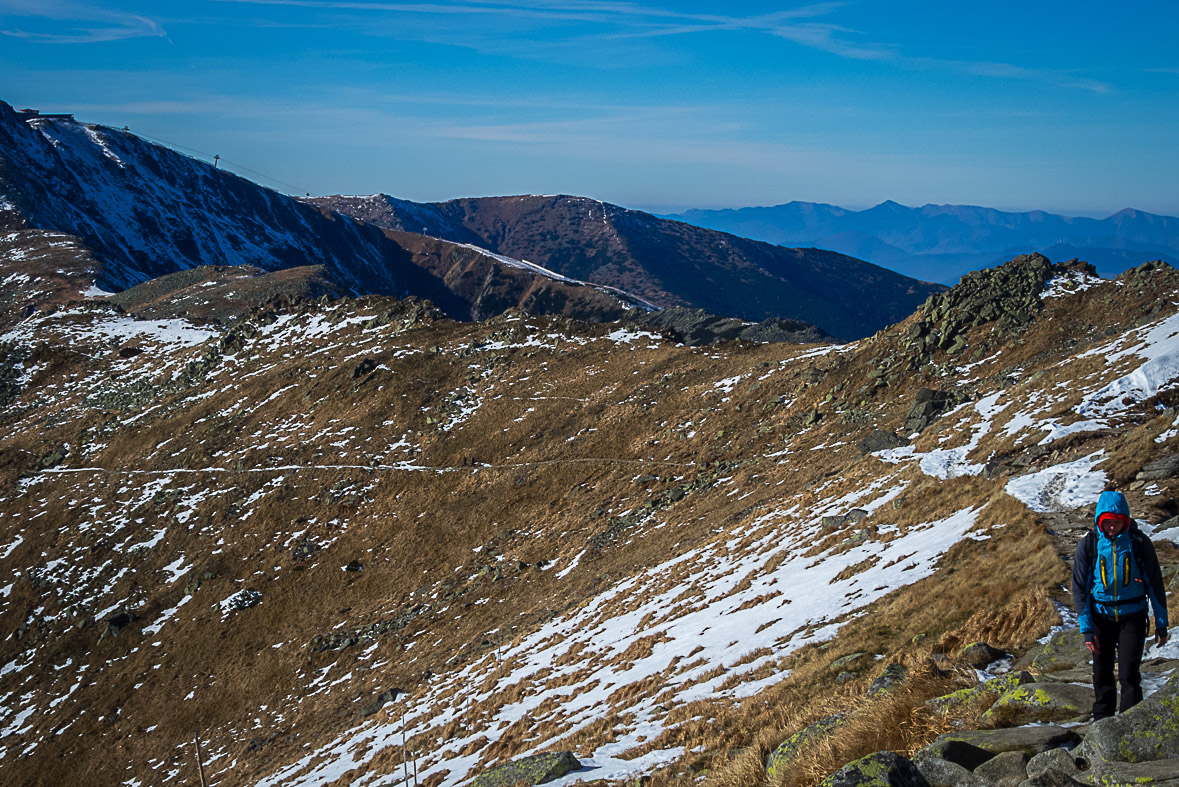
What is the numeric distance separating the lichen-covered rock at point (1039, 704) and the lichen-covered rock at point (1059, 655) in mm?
1484

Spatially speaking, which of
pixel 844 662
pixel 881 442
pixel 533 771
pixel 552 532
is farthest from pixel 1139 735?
pixel 552 532

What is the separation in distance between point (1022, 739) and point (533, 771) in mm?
9662

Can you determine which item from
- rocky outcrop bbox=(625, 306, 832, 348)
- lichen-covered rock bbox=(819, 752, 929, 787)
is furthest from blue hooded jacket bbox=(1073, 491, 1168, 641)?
rocky outcrop bbox=(625, 306, 832, 348)

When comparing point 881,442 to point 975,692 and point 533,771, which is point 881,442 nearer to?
point 533,771

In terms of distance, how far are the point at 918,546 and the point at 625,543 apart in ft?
64.4

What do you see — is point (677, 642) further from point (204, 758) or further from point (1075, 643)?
point (204, 758)

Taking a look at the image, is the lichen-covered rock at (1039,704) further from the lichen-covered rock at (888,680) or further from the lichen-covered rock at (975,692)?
the lichen-covered rock at (888,680)

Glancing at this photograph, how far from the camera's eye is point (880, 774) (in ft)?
24.6

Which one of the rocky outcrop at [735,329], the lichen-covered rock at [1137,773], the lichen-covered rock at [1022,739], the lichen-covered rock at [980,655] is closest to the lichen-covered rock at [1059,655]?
the lichen-covered rock at [980,655]

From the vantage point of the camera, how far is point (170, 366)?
3270 inches

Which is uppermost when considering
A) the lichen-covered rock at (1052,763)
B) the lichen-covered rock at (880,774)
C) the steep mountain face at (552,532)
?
the lichen-covered rock at (1052,763)

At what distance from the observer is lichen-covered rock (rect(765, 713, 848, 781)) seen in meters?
9.49

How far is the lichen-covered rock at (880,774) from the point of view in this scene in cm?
745

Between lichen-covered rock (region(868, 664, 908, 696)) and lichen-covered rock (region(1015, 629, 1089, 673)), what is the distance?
5.98 feet
